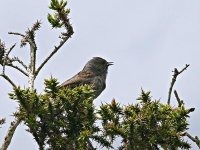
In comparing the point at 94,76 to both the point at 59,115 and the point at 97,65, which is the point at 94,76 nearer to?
the point at 97,65

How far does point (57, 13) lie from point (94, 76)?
5.87m

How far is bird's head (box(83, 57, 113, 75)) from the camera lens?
14320mm

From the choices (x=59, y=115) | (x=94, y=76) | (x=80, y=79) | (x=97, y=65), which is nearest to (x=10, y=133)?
(x=59, y=115)

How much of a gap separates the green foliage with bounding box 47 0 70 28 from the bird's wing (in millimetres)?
4267

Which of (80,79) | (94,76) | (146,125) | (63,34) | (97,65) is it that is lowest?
(146,125)

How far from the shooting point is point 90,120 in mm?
5949

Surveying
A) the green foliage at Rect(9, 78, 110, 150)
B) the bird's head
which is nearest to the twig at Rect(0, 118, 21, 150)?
the green foliage at Rect(9, 78, 110, 150)

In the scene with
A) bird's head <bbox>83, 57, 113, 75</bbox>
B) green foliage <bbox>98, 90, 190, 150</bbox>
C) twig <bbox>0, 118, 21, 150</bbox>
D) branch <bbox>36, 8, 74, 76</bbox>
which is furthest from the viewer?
bird's head <bbox>83, 57, 113, 75</bbox>

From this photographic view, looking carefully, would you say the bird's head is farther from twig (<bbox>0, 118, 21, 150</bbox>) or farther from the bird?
twig (<bbox>0, 118, 21, 150</bbox>)

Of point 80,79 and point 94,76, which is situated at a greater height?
point 94,76

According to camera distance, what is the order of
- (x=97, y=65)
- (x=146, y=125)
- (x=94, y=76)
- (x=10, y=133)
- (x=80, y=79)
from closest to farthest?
(x=146, y=125) < (x=10, y=133) < (x=80, y=79) < (x=94, y=76) < (x=97, y=65)

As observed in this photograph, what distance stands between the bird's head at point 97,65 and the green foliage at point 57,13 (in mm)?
6056

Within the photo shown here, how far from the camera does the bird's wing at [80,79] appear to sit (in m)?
12.5

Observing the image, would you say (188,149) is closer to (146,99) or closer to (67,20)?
(146,99)
